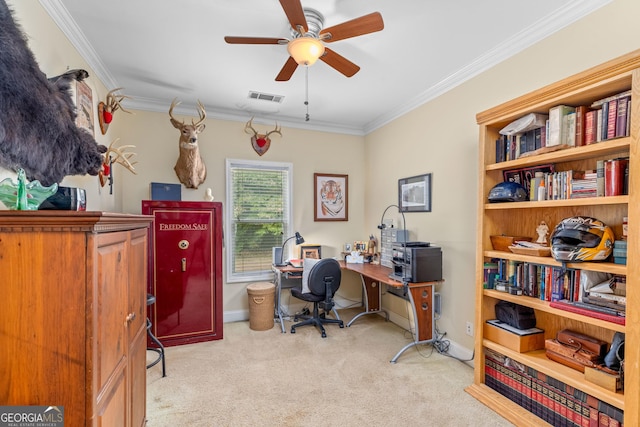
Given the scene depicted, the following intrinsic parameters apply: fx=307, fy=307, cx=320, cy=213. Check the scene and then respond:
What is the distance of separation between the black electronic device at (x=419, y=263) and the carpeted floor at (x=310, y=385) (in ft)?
2.56

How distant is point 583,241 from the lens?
1.79 metres

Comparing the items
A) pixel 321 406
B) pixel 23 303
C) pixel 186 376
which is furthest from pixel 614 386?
pixel 186 376

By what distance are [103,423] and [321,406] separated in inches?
59.5

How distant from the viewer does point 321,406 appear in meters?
2.25

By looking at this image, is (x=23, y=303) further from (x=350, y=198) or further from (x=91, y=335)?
(x=350, y=198)

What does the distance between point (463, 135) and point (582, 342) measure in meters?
1.87

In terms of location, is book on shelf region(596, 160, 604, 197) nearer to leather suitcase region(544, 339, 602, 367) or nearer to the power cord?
leather suitcase region(544, 339, 602, 367)

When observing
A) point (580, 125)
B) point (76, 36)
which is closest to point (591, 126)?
point (580, 125)

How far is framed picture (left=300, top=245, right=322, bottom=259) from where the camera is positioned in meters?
4.27

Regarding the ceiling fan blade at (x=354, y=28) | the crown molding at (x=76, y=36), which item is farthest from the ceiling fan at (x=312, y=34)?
the crown molding at (x=76, y=36)

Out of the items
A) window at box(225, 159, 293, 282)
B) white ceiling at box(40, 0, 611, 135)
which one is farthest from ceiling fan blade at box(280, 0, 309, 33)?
window at box(225, 159, 293, 282)

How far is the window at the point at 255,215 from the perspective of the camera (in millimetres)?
4051

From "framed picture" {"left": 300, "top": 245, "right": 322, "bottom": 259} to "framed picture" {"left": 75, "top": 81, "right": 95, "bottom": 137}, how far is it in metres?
2.67

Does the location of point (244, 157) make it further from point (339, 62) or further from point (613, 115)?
point (613, 115)
